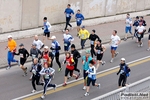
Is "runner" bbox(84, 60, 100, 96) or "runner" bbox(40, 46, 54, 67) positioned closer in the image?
"runner" bbox(84, 60, 100, 96)

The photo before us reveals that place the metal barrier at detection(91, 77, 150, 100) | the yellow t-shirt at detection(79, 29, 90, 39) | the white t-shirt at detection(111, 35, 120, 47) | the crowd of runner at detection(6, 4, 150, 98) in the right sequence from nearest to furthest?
1. the metal barrier at detection(91, 77, 150, 100)
2. the crowd of runner at detection(6, 4, 150, 98)
3. the white t-shirt at detection(111, 35, 120, 47)
4. the yellow t-shirt at detection(79, 29, 90, 39)

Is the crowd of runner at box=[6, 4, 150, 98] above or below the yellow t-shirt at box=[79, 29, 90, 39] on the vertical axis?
below

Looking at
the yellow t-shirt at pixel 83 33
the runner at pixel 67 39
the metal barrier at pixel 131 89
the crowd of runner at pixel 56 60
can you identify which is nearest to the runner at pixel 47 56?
the crowd of runner at pixel 56 60

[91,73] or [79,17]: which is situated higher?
[79,17]

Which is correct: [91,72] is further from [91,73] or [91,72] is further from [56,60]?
[56,60]

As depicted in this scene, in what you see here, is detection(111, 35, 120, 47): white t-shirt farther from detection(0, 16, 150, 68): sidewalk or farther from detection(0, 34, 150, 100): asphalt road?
detection(0, 16, 150, 68): sidewalk

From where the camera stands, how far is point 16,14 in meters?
21.4

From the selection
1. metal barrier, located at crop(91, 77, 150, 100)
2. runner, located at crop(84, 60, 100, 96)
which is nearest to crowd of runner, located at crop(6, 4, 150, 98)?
runner, located at crop(84, 60, 100, 96)

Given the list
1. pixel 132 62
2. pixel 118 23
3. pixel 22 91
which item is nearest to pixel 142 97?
pixel 22 91

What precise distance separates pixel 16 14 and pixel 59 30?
12.0 ft

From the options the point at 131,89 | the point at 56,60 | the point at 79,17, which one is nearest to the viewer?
the point at 131,89

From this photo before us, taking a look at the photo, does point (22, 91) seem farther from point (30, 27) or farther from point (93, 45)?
point (30, 27)

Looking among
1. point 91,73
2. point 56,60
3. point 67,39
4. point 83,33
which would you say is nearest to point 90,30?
point 83,33

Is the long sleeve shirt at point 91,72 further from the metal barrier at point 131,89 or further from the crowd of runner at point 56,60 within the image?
the metal barrier at point 131,89
